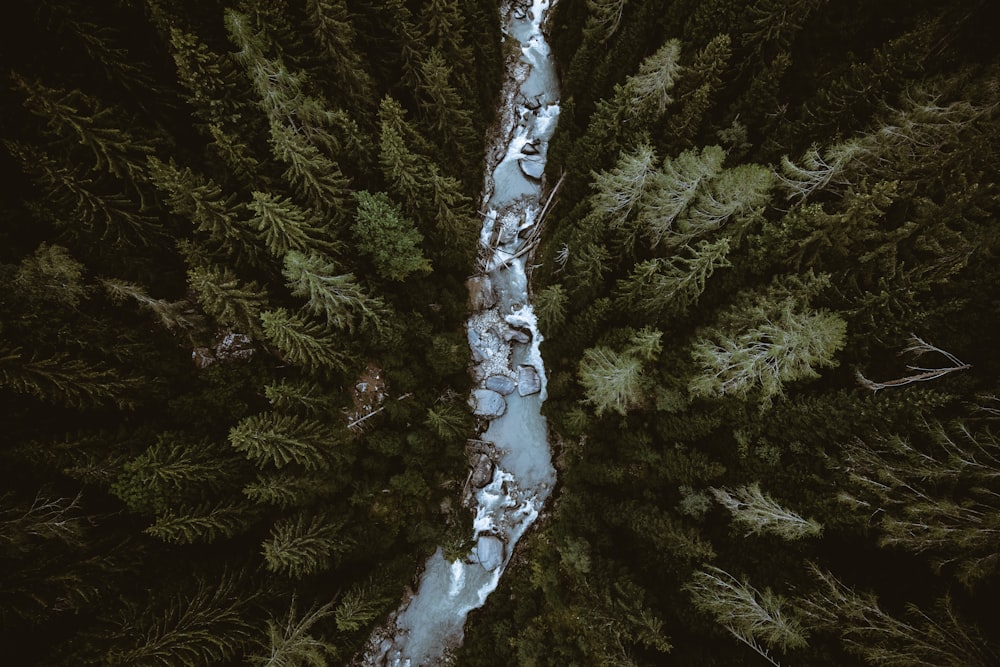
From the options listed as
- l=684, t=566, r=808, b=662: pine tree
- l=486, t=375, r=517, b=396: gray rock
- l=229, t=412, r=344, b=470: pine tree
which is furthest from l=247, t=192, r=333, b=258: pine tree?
l=684, t=566, r=808, b=662: pine tree

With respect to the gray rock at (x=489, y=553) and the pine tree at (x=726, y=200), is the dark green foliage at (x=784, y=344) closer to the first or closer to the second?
the pine tree at (x=726, y=200)

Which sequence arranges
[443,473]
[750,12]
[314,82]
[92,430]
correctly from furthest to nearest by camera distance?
[443,473] < [314,82] < [750,12] < [92,430]

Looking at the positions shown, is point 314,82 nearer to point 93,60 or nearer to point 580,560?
point 93,60

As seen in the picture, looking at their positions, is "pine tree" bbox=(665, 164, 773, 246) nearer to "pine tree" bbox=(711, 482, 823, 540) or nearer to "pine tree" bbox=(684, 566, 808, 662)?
"pine tree" bbox=(711, 482, 823, 540)

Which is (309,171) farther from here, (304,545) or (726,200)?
(726,200)

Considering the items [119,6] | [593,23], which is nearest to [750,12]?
[593,23]

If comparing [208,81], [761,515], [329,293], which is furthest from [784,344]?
[208,81]
